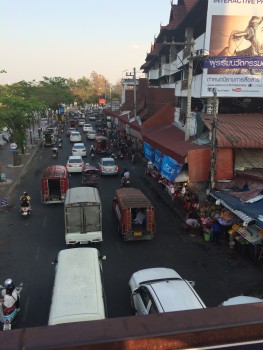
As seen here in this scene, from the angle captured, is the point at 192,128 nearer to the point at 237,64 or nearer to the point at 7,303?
the point at 237,64

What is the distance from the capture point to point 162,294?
973 centimetres

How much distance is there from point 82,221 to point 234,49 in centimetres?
1690

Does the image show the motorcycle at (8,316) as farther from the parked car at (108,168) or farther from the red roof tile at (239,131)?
the parked car at (108,168)

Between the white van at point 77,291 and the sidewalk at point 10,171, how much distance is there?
12622 millimetres

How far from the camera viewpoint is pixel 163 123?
3294cm

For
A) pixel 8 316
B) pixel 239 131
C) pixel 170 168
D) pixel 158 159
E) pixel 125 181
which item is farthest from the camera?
pixel 125 181

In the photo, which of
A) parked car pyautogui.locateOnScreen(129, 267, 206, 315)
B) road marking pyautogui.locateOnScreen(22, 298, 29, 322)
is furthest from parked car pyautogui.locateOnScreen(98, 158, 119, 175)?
parked car pyautogui.locateOnScreen(129, 267, 206, 315)

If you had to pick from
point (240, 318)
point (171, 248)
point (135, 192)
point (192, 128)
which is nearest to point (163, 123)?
point (192, 128)

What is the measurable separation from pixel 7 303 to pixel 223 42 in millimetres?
21812

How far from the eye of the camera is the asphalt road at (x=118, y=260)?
12.3m

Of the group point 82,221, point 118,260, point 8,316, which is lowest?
point 118,260

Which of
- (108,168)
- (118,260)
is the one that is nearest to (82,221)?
(118,260)

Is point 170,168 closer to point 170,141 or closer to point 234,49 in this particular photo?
point 170,141

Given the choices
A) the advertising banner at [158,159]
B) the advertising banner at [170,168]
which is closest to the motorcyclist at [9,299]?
the advertising banner at [170,168]
